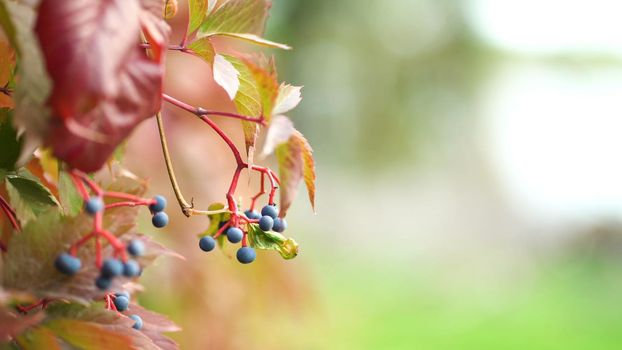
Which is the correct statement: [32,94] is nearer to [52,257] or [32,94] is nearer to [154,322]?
[52,257]

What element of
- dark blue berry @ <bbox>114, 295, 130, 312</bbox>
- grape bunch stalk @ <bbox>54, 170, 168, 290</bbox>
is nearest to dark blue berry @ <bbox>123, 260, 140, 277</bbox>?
grape bunch stalk @ <bbox>54, 170, 168, 290</bbox>

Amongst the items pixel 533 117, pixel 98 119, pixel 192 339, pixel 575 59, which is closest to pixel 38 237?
pixel 98 119

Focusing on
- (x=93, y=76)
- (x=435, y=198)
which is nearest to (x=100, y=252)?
(x=93, y=76)

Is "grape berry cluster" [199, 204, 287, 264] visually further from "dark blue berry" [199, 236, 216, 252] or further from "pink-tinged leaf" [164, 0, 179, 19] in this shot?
"pink-tinged leaf" [164, 0, 179, 19]

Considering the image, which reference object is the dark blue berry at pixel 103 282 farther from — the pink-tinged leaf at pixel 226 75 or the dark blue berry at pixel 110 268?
the pink-tinged leaf at pixel 226 75

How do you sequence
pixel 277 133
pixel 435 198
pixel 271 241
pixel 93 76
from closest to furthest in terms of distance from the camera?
pixel 93 76, pixel 277 133, pixel 271 241, pixel 435 198

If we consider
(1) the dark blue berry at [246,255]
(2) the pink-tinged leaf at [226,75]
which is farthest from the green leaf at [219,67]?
(1) the dark blue berry at [246,255]
